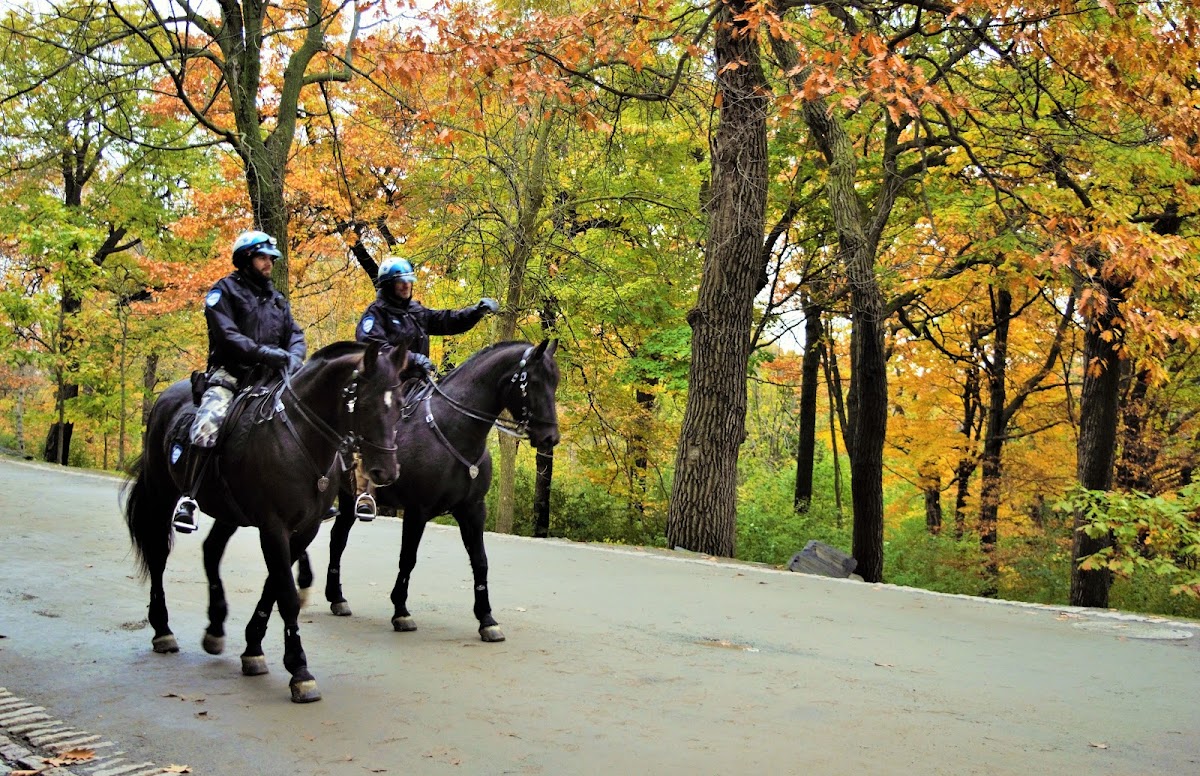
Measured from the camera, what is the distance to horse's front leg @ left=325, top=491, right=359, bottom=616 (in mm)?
9266

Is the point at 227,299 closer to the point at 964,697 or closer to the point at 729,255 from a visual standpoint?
the point at 964,697

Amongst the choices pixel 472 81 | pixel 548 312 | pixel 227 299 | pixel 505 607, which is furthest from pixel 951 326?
pixel 227 299

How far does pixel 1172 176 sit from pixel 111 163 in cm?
3077

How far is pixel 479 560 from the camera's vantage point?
8430 millimetres

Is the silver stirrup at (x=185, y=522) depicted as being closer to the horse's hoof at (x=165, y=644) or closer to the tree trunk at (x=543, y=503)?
the horse's hoof at (x=165, y=644)

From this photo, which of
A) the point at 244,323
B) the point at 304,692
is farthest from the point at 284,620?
the point at 244,323

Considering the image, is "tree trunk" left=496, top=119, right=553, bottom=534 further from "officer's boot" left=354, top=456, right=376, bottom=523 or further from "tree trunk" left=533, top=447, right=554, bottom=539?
"officer's boot" left=354, top=456, right=376, bottom=523

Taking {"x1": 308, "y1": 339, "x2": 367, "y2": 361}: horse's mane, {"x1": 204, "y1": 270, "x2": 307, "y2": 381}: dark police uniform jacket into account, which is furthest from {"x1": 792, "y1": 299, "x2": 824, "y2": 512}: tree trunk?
{"x1": 308, "y1": 339, "x2": 367, "y2": 361}: horse's mane

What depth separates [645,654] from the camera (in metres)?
7.92

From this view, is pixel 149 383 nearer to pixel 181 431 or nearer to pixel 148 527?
pixel 148 527

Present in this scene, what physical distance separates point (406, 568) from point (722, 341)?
7.74 m

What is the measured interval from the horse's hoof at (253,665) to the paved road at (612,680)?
13 centimetres

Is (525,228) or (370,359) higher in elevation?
(525,228)

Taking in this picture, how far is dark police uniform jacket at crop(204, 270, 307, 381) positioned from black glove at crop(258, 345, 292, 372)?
0.8 inches
